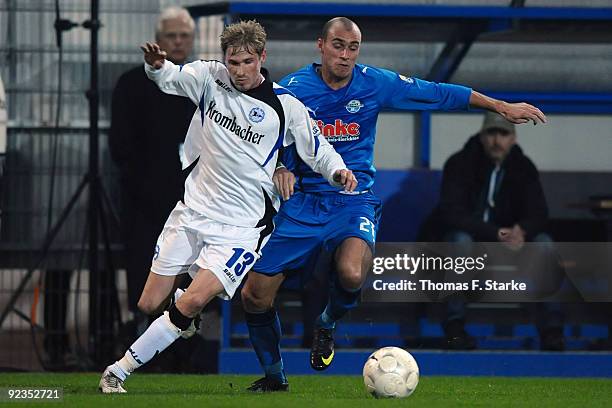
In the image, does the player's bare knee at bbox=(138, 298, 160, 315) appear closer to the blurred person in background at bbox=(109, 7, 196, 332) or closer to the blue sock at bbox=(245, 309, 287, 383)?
the blue sock at bbox=(245, 309, 287, 383)

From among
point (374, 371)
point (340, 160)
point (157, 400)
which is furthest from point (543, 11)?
point (157, 400)

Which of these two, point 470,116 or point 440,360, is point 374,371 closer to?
point 440,360

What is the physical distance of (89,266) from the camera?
34.2 feet

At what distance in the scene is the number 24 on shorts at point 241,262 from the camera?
749 cm

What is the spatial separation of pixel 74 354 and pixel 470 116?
3.52m

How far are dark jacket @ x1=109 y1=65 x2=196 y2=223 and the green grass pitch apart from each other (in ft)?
4.57

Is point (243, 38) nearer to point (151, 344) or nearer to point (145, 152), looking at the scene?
point (151, 344)

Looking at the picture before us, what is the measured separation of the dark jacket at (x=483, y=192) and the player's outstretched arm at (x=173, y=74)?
11.0ft

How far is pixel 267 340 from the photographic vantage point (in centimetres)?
802

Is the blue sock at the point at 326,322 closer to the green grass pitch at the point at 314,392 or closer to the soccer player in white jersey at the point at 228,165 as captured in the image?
the green grass pitch at the point at 314,392

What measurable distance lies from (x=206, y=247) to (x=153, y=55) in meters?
1.05

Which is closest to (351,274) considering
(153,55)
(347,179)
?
(347,179)

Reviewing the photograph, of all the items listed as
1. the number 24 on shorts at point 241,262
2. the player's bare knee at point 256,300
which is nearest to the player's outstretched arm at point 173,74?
the number 24 on shorts at point 241,262

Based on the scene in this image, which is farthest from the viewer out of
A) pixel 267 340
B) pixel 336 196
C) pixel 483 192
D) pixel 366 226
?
pixel 483 192
